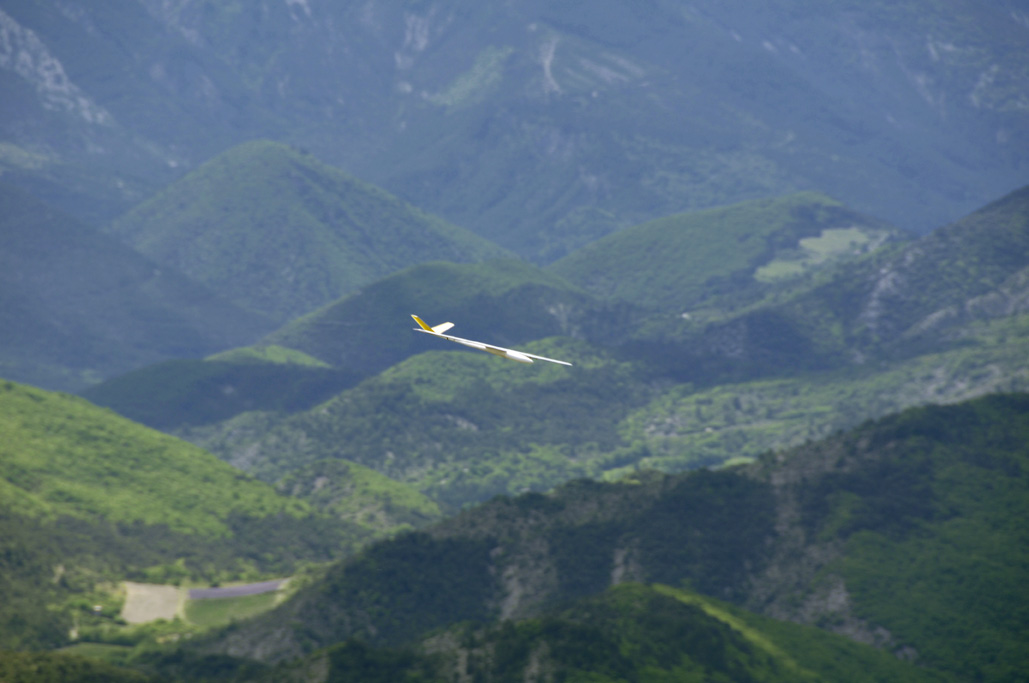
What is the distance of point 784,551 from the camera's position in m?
113

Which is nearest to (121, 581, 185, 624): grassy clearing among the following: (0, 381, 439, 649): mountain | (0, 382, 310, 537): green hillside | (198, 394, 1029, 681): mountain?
(0, 381, 439, 649): mountain

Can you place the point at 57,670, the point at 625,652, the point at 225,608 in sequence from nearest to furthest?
the point at 57,670 → the point at 625,652 → the point at 225,608

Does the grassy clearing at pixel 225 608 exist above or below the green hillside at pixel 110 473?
below

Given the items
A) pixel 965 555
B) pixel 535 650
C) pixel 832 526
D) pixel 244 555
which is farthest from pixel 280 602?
pixel 965 555

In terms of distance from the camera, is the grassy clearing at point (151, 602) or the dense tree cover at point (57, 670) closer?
the dense tree cover at point (57, 670)

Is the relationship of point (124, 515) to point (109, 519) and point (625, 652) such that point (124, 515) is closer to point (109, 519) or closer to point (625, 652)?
point (109, 519)

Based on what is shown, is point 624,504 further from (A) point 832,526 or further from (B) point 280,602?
(B) point 280,602

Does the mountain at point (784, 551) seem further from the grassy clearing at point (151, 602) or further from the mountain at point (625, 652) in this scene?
the grassy clearing at point (151, 602)

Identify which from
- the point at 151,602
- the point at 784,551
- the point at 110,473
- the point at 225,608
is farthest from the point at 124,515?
the point at 784,551

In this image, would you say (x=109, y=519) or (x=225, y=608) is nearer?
(x=225, y=608)

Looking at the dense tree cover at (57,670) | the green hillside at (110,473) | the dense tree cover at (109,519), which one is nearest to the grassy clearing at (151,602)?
the dense tree cover at (109,519)

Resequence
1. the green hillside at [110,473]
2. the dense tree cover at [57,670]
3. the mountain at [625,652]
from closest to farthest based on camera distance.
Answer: the dense tree cover at [57,670] → the mountain at [625,652] → the green hillside at [110,473]

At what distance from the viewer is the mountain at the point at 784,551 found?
335 feet

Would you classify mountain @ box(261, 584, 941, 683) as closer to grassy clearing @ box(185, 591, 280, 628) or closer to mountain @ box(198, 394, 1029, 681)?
mountain @ box(198, 394, 1029, 681)
